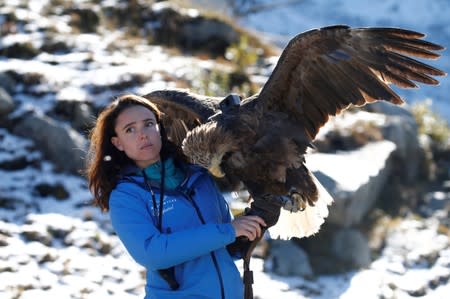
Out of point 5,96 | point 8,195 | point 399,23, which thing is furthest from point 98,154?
point 399,23

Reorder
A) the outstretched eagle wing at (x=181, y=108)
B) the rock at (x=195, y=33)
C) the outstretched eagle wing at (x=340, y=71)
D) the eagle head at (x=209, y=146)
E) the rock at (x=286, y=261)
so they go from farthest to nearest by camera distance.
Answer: the rock at (x=195, y=33), the rock at (x=286, y=261), the outstretched eagle wing at (x=181, y=108), the outstretched eagle wing at (x=340, y=71), the eagle head at (x=209, y=146)

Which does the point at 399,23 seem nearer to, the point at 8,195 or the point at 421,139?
the point at 421,139

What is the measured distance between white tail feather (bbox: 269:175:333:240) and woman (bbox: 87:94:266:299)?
45.8 inches

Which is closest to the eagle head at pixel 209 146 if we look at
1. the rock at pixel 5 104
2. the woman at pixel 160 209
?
the woman at pixel 160 209

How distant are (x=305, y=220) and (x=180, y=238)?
1705 mm

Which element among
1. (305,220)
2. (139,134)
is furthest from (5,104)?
(139,134)

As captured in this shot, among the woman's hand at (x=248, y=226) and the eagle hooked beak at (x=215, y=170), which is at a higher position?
the eagle hooked beak at (x=215, y=170)

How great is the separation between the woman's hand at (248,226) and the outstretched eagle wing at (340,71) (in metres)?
1.14

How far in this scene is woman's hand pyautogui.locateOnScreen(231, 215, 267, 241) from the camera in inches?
105

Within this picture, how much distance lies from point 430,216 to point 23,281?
235 inches

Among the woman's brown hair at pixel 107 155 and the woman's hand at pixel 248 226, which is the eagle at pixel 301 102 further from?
the woman's hand at pixel 248 226

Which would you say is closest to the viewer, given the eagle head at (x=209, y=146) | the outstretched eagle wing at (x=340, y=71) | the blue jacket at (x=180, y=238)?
the blue jacket at (x=180, y=238)

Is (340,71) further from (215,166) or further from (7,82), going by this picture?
(7,82)

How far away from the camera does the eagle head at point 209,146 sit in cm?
322
